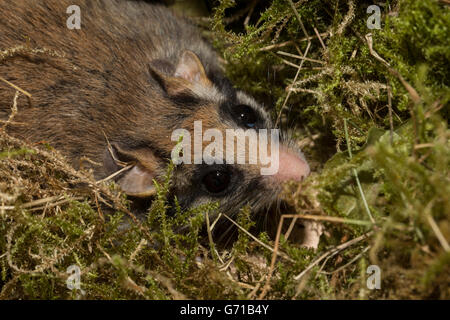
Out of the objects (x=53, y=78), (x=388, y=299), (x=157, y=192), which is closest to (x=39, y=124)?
(x=53, y=78)

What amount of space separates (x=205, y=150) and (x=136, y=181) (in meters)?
0.63

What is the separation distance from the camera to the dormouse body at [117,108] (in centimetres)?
316

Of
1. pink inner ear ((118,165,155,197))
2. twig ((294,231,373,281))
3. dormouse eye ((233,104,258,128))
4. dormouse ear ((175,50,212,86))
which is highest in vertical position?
dormouse ear ((175,50,212,86))

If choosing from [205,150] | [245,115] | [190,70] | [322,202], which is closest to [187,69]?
[190,70]

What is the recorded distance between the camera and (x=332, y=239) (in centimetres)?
274

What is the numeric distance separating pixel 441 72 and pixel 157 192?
1.98 metres

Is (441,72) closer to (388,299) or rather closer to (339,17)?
(339,17)

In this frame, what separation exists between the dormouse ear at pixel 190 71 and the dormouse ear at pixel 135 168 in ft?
2.26

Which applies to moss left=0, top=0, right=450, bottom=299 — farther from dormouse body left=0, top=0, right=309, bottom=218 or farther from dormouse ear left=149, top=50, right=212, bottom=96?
dormouse ear left=149, top=50, right=212, bottom=96

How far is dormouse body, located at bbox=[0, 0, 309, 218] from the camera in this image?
316cm

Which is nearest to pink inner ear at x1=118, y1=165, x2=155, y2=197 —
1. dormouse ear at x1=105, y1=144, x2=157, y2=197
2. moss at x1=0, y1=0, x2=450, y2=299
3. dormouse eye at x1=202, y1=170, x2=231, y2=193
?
dormouse ear at x1=105, y1=144, x2=157, y2=197

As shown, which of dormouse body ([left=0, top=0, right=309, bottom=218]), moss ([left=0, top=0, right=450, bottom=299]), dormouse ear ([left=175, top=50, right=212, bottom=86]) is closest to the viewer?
moss ([left=0, top=0, right=450, bottom=299])

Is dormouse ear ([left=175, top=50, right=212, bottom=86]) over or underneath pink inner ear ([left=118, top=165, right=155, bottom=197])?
over

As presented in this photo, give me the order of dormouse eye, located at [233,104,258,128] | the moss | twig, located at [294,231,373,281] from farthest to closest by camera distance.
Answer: dormouse eye, located at [233,104,258,128] < twig, located at [294,231,373,281] < the moss
